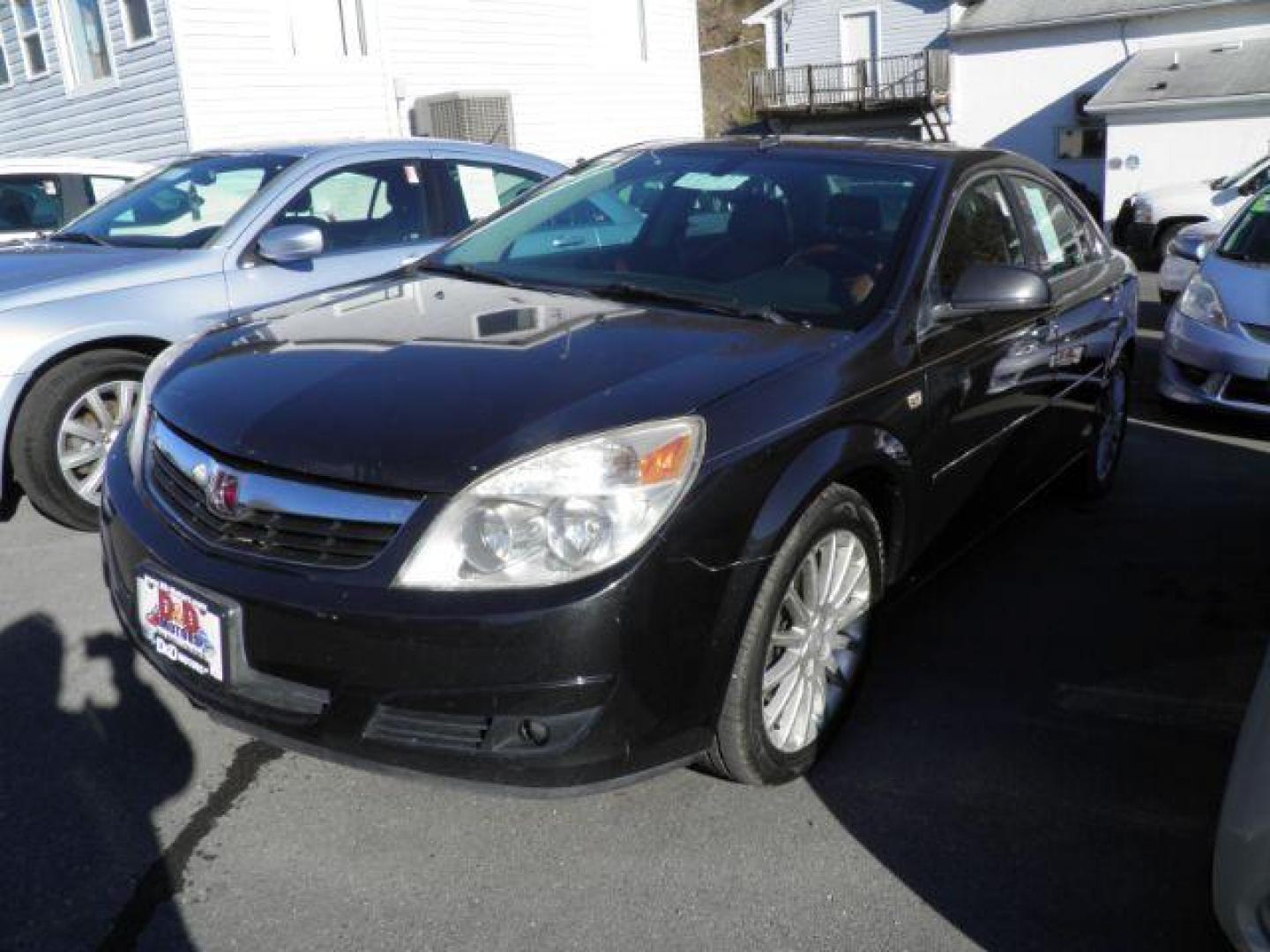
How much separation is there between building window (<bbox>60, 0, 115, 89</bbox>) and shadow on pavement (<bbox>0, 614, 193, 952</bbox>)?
42.0 ft

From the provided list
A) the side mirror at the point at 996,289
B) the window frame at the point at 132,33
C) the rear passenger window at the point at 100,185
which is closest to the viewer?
the side mirror at the point at 996,289

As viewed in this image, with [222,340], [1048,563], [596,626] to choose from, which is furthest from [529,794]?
[1048,563]

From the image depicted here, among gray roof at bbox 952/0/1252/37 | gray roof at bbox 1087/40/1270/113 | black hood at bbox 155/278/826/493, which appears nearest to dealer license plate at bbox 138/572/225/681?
black hood at bbox 155/278/826/493

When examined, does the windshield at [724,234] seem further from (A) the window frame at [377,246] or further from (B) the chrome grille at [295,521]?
(A) the window frame at [377,246]

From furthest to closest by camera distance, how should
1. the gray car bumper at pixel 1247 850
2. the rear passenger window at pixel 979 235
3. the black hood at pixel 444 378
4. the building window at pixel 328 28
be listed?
the building window at pixel 328 28
the rear passenger window at pixel 979 235
the black hood at pixel 444 378
the gray car bumper at pixel 1247 850

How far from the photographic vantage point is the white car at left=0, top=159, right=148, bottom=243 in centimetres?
795

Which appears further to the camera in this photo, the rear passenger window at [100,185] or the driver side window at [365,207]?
the rear passenger window at [100,185]

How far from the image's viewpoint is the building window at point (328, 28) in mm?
13727

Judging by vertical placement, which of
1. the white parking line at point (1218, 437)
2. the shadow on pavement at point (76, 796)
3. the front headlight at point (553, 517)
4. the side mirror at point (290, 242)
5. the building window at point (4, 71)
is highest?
the building window at point (4, 71)

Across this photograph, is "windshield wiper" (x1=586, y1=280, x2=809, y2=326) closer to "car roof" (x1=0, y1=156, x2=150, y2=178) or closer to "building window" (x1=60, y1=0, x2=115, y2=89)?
"car roof" (x1=0, y1=156, x2=150, y2=178)

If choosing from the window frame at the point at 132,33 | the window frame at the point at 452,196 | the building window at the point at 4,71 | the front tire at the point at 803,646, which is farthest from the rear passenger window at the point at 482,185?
the building window at the point at 4,71

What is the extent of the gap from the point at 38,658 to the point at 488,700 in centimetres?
203

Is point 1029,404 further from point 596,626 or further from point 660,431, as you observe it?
point 596,626

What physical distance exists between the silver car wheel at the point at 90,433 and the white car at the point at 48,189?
12.5 feet
